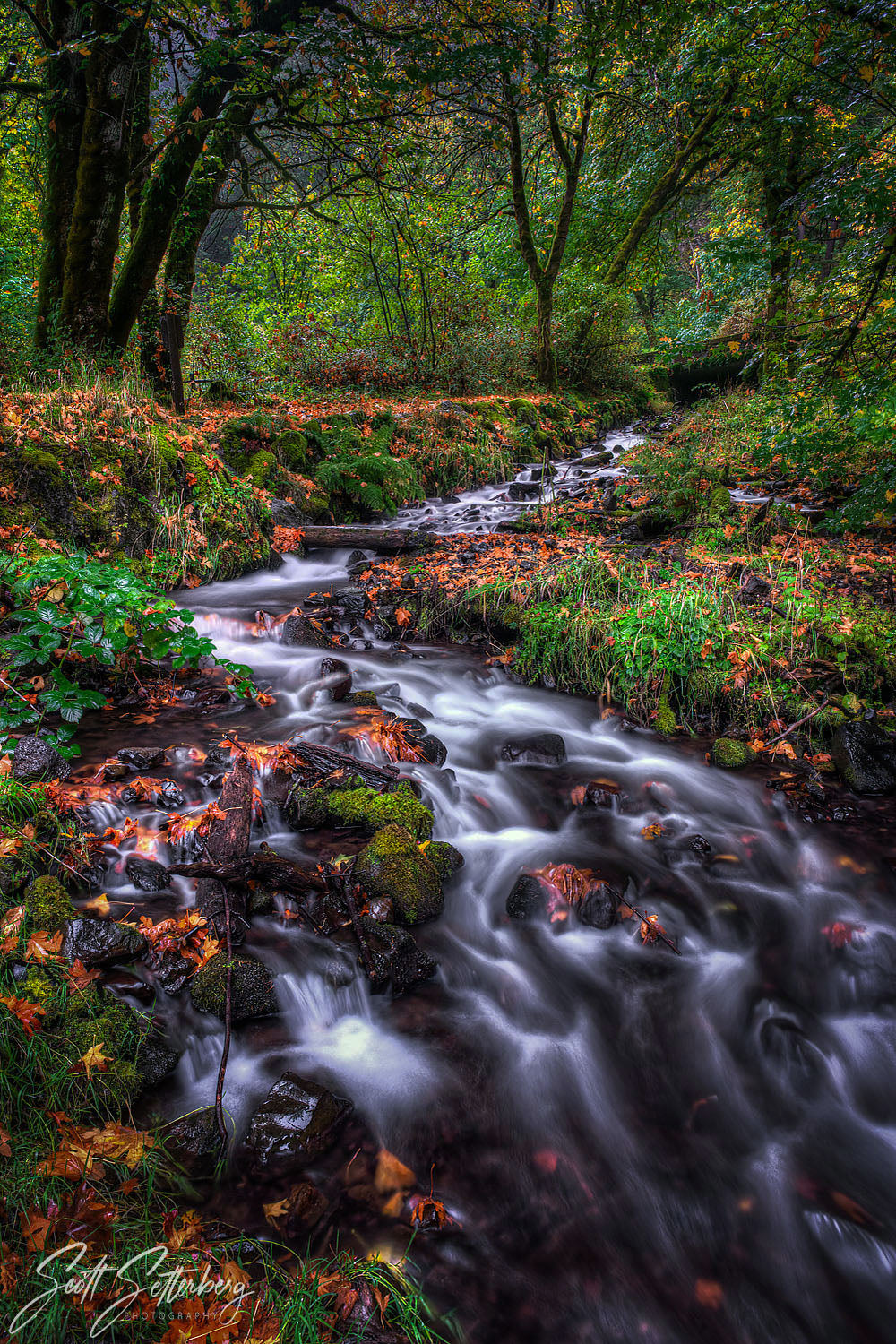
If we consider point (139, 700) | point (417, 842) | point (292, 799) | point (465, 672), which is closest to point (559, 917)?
point (417, 842)

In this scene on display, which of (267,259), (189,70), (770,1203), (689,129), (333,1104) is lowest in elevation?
(770,1203)

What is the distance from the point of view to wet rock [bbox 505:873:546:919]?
3311 millimetres

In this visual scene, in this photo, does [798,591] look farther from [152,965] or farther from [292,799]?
[152,965]

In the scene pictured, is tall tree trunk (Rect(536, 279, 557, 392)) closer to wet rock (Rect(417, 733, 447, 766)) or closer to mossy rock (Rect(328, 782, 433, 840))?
wet rock (Rect(417, 733, 447, 766))

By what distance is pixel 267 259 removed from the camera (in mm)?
9922

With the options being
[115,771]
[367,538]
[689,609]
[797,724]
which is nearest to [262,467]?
[367,538]

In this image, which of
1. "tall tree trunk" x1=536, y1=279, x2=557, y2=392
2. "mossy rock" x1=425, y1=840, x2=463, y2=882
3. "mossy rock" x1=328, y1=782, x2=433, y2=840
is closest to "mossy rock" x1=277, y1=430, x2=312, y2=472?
"mossy rock" x1=328, y1=782, x2=433, y2=840

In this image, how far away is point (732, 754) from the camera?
4.33m

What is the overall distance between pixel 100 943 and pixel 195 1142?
2.56ft

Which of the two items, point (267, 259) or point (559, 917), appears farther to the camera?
point (267, 259)

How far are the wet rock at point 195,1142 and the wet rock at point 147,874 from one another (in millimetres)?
1015

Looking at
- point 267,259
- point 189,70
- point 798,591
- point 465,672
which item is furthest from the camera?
A: point 267,259

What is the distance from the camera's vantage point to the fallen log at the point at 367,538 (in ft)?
25.4

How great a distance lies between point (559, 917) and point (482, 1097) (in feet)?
3.58
